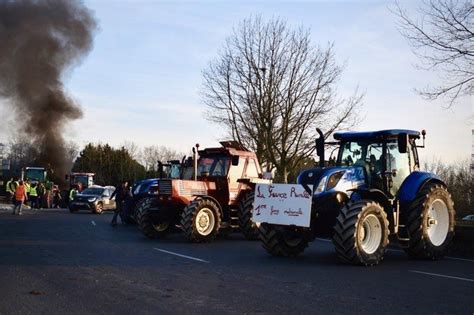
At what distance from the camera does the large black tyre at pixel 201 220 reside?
14703mm

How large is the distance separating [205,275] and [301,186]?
3.07 meters

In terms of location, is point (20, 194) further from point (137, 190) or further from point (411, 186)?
point (411, 186)

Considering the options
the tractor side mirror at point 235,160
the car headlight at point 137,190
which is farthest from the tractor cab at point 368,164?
the car headlight at point 137,190

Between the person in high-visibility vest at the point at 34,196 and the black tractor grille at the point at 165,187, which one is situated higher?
the black tractor grille at the point at 165,187

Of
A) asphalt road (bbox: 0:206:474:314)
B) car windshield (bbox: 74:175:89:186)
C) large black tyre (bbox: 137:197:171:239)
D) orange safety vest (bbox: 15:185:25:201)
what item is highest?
car windshield (bbox: 74:175:89:186)

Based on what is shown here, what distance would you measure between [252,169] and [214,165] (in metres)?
1.12

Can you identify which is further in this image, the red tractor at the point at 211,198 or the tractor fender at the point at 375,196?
the red tractor at the point at 211,198

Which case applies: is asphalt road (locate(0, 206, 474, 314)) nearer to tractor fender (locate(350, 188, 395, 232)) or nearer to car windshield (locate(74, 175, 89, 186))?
tractor fender (locate(350, 188, 395, 232))

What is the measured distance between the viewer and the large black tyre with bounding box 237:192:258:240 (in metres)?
15.9

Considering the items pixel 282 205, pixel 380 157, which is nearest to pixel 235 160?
pixel 282 205

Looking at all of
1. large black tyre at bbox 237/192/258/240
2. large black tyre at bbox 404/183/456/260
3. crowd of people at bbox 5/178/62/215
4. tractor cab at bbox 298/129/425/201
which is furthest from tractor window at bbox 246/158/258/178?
crowd of people at bbox 5/178/62/215

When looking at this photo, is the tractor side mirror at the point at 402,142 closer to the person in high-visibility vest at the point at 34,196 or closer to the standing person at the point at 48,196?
the person in high-visibility vest at the point at 34,196

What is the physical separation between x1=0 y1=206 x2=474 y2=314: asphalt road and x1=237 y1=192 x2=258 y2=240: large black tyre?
2381 mm

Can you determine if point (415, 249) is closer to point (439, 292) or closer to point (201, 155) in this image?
point (439, 292)
